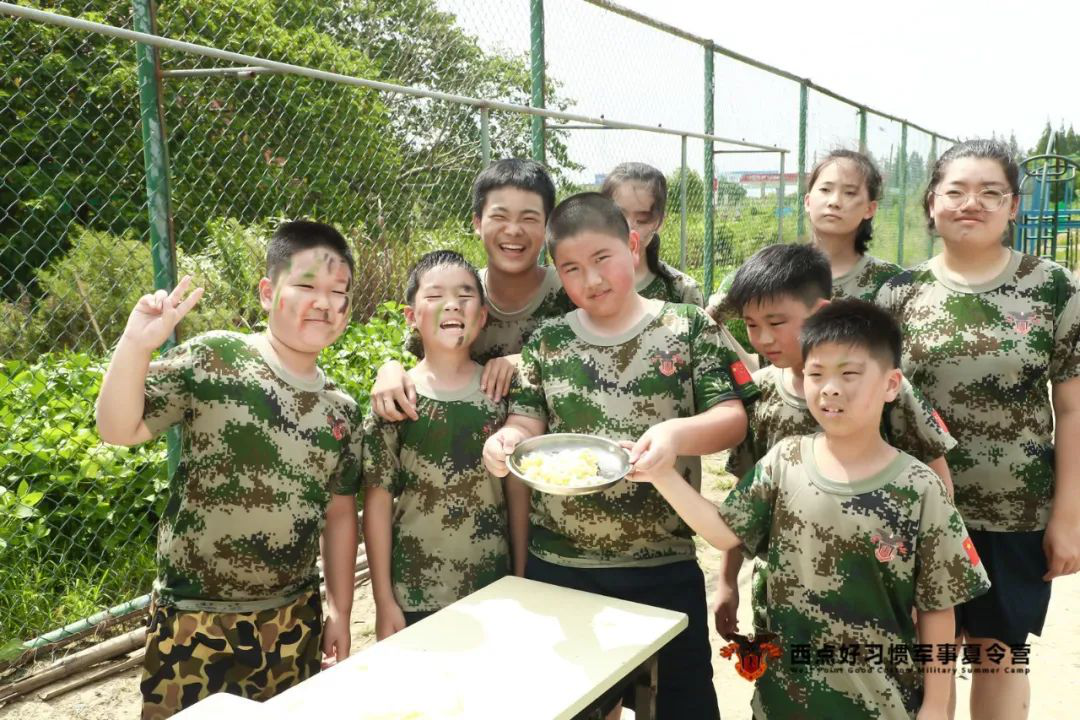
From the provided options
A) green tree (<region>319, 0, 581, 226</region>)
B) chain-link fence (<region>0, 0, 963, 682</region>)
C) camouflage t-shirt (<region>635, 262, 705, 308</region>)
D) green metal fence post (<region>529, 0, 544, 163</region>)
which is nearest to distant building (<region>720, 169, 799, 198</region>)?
chain-link fence (<region>0, 0, 963, 682</region>)

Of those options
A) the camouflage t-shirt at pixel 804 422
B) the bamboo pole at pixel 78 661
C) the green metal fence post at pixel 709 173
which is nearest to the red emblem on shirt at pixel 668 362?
the camouflage t-shirt at pixel 804 422

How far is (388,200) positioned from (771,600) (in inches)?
210

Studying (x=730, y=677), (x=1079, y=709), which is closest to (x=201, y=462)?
(x=730, y=677)

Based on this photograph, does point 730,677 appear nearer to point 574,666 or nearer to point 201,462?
point 574,666

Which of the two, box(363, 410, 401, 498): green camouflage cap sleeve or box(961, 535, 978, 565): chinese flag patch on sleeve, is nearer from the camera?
box(961, 535, 978, 565): chinese flag patch on sleeve

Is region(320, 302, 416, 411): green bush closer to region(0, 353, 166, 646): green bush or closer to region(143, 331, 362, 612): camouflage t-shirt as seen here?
region(0, 353, 166, 646): green bush

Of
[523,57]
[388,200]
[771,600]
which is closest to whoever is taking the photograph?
[771,600]

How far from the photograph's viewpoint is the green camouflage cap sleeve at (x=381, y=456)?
7.82 ft

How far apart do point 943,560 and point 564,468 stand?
916 millimetres

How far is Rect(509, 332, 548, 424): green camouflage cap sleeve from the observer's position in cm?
241

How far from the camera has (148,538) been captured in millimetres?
3900

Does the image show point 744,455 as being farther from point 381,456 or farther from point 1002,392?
point 381,456

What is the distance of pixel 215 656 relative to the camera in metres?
2.18

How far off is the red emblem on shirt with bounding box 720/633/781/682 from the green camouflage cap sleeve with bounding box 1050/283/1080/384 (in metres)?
1.21
